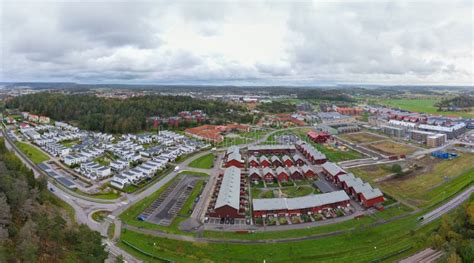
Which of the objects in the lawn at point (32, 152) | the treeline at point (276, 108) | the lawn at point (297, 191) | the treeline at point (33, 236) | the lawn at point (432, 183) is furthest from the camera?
the treeline at point (276, 108)

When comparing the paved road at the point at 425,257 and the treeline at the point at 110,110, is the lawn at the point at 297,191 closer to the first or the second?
the paved road at the point at 425,257

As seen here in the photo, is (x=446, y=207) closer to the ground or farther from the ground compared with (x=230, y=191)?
closer to the ground

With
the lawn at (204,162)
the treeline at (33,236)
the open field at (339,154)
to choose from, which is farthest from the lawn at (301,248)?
the open field at (339,154)

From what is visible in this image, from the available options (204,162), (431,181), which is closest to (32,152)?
(204,162)

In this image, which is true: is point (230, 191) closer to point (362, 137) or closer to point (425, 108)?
point (362, 137)

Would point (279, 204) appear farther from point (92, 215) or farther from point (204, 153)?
point (204, 153)

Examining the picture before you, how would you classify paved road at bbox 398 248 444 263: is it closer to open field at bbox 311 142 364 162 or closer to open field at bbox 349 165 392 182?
open field at bbox 349 165 392 182

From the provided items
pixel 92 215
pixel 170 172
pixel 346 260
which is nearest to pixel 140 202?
pixel 92 215
